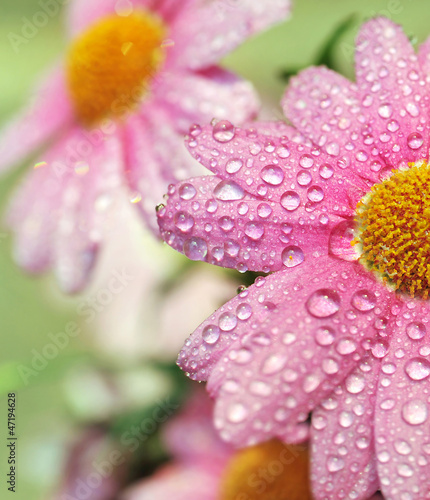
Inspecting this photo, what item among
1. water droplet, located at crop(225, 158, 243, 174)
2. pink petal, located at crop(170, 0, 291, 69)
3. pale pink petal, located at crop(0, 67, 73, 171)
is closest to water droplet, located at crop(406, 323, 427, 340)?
water droplet, located at crop(225, 158, 243, 174)

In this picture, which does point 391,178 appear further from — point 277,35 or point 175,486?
point 277,35

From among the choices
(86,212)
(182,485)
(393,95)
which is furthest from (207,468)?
(393,95)

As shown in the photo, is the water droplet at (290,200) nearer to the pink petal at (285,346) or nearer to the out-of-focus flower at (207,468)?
the pink petal at (285,346)

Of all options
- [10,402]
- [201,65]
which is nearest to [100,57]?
[201,65]

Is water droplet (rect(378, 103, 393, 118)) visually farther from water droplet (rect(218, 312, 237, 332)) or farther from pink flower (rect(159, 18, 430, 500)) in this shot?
water droplet (rect(218, 312, 237, 332))

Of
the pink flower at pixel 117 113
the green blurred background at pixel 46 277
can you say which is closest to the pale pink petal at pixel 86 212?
the pink flower at pixel 117 113

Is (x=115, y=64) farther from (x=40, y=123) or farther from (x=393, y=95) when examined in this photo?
(x=393, y=95)
